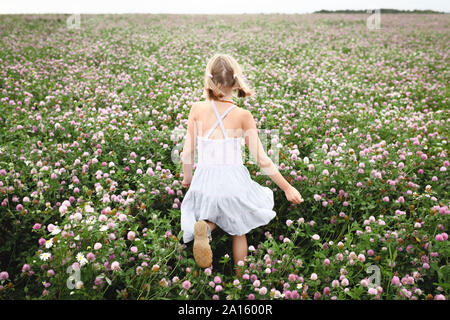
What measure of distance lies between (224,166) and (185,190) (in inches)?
43.4

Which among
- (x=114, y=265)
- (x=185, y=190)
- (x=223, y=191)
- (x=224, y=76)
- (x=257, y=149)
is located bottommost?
(x=114, y=265)

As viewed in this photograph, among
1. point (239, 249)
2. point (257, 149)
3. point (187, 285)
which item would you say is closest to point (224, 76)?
point (257, 149)

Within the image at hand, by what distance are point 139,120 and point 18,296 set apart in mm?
3354

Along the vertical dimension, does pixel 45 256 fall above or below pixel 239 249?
above

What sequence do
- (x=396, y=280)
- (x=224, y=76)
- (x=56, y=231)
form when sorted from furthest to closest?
1. (x=224, y=76)
2. (x=56, y=231)
3. (x=396, y=280)

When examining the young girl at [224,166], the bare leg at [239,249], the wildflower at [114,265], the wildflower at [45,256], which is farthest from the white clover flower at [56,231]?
the bare leg at [239,249]

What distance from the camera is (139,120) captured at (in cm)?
537

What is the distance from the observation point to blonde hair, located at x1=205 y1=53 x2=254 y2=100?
254 centimetres

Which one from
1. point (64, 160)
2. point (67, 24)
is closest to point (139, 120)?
point (64, 160)

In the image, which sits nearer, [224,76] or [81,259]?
[81,259]

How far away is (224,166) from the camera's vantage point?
2.75 m

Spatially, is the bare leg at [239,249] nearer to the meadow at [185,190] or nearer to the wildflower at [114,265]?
the meadow at [185,190]

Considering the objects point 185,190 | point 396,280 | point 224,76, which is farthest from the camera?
point 185,190

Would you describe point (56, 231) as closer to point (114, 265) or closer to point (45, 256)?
point (45, 256)
